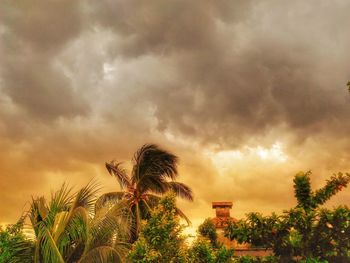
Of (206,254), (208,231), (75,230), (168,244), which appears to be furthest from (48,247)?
(208,231)

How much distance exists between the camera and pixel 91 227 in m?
14.1

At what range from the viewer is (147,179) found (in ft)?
83.1

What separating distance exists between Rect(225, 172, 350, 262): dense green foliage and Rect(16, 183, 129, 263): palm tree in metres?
3.76

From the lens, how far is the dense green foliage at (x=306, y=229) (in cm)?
1272

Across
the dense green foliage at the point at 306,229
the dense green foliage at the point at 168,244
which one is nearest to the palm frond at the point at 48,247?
the dense green foliage at the point at 168,244

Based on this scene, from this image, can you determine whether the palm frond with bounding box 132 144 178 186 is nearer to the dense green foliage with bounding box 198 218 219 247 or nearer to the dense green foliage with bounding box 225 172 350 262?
the dense green foliage with bounding box 198 218 219 247

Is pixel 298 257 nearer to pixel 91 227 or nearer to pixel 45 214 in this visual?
pixel 91 227

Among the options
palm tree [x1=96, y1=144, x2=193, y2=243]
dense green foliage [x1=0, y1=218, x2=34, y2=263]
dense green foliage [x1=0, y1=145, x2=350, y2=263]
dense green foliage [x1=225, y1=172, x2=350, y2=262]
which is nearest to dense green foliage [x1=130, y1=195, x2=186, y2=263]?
dense green foliage [x1=0, y1=145, x2=350, y2=263]

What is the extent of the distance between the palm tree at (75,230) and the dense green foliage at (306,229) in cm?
376

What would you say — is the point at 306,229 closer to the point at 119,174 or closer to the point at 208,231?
the point at 208,231

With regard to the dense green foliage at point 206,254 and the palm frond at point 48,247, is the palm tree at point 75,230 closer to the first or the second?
the palm frond at point 48,247

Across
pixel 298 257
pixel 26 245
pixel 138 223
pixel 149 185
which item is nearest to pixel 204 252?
pixel 298 257

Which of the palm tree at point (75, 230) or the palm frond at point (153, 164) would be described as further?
the palm frond at point (153, 164)

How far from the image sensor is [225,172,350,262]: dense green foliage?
1272 cm
